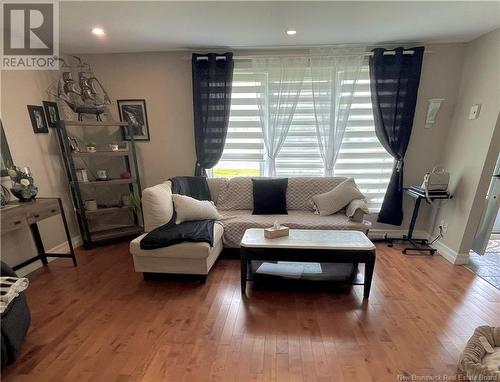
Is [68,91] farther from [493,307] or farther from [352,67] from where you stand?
[493,307]

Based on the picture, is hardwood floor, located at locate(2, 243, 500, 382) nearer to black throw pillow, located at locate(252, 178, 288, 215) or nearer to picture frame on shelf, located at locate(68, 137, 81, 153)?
black throw pillow, located at locate(252, 178, 288, 215)

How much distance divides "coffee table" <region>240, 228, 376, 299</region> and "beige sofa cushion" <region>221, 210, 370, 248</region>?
1.52ft

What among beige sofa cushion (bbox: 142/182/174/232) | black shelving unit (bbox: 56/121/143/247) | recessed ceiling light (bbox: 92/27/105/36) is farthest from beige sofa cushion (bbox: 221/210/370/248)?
recessed ceiling light (bbox: 92/27/105/36)

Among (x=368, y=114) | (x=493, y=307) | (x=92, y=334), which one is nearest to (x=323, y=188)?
(x=368, y=114)

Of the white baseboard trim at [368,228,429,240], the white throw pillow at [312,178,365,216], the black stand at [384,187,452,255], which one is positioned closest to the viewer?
the black stand at [384,187,452,255]

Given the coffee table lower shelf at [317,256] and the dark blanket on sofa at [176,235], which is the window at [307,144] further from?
the coffee table lower shelf at [317,256]

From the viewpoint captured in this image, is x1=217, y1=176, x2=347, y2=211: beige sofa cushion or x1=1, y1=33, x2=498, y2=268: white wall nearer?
x1=1, y1=33, x2=498, y2=268: white wall

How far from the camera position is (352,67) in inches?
119

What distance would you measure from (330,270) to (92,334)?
81.0 inches

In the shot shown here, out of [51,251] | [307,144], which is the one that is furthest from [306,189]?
[51,251]

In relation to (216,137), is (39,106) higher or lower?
higher

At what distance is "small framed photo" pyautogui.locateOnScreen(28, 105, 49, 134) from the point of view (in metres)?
2.69

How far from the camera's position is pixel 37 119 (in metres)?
2.75

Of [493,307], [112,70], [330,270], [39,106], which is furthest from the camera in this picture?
[112,70]
